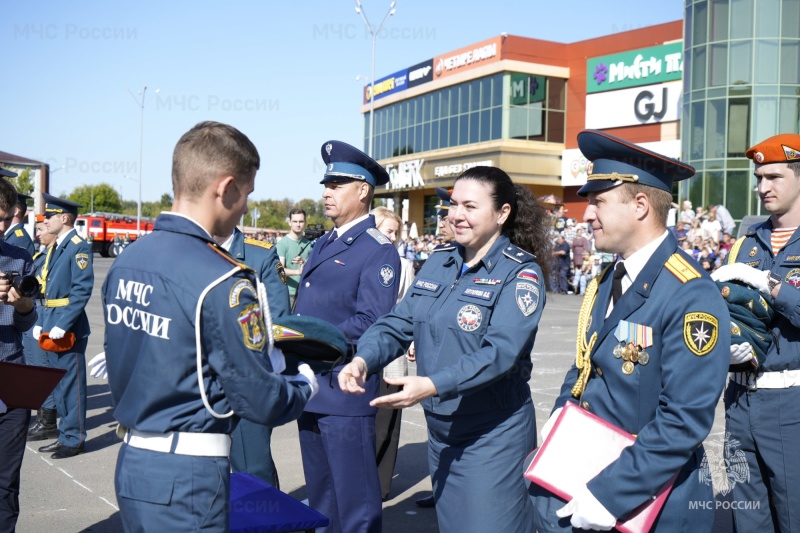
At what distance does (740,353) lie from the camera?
3.39 m

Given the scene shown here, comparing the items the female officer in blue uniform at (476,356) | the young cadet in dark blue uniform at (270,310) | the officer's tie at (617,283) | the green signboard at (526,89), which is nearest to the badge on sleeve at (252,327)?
the female officer in blue uniform at (476,356)

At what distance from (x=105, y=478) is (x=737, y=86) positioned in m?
29.1

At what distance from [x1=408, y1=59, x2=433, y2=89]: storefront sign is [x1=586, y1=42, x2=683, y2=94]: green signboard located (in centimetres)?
1138

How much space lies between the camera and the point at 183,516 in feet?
8.41

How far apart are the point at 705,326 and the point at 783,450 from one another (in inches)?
63.6

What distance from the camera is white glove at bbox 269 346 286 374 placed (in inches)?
113

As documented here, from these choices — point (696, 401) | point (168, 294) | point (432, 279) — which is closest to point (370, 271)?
point (432, 279)

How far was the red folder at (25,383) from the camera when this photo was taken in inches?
160

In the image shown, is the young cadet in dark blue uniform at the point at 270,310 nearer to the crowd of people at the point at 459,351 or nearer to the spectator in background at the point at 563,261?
the crowd of people at the point at 459,351

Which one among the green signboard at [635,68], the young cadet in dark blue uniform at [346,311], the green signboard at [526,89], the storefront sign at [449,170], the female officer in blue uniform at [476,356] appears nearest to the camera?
the female officer in blue uniform at [476,356]

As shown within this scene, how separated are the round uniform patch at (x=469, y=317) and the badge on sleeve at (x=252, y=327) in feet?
3.54

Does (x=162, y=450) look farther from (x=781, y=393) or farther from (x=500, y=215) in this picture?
(x=781, y=393)

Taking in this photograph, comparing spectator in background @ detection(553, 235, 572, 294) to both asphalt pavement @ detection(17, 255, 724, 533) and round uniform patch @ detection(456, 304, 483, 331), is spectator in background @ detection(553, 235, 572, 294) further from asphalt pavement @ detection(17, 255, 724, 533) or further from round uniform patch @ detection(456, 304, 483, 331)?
round uniform patch @ detection(456, 304, 483, 331)

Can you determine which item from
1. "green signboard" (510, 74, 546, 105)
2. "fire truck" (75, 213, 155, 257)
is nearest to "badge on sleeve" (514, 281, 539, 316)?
"green signboard" (510, 74, 546, 105)
